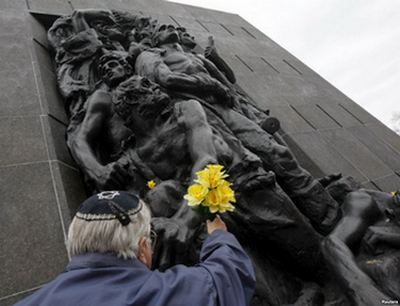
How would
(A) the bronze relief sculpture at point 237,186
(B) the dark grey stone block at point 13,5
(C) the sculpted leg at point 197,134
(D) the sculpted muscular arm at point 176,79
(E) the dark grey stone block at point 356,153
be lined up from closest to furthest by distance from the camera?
1. (A) the bronze relief sculpture at point 237,186
2. (C) the sculpted leg at point 197,134
3. (D) the sculpted muscular arm at point 176,79
4. (E) the dark grey stone block at point 356,153
5. (B) the dark grey stone block at point 13,5

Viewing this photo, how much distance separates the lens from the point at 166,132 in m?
3.10

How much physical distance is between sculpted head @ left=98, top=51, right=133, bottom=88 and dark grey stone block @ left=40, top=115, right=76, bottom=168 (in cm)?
78

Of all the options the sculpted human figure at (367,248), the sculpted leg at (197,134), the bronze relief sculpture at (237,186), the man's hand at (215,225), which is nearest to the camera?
the man's hand at (215,225)

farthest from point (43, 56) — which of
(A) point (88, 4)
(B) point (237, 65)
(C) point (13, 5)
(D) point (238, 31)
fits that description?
(D) point (238, 31)

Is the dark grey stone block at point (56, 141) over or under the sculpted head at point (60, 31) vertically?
under

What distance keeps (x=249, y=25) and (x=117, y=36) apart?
5034mm

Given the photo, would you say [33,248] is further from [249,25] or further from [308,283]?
[249,25]

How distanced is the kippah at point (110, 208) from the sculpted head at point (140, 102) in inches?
68.4

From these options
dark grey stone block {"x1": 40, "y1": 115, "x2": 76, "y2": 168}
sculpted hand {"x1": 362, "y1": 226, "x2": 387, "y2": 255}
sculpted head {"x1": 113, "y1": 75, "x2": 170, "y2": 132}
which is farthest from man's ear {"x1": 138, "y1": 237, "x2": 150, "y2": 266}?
dark grey stone block {"x1": 40, "y1": 115, "x2": 76, "y2": 168}

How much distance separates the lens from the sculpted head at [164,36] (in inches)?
183

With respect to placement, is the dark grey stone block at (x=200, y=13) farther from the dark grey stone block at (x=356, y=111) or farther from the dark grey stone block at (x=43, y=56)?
the dark grey stone block at (x=43, y=56)

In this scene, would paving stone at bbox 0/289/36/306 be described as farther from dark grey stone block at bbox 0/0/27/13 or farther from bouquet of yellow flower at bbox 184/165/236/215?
dark grey stone block at bbox 0/0/27/13

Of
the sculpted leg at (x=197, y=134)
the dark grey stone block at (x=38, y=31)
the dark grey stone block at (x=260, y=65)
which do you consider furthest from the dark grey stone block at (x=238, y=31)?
the sculpted leg at (x=197, y=134)

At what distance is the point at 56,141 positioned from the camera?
358 centimetres
